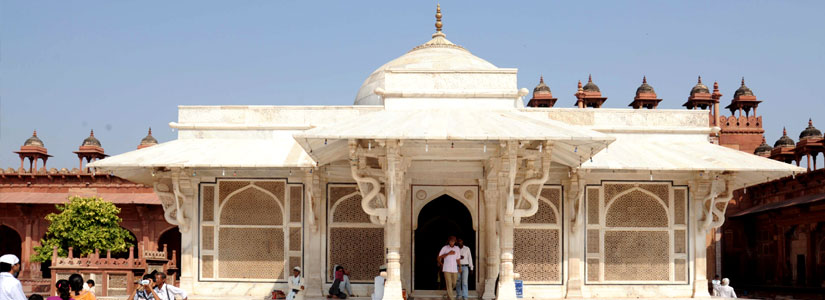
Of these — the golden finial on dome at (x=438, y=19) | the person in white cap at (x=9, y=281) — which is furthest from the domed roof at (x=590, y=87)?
the person in white cap at (x=9, y=281)

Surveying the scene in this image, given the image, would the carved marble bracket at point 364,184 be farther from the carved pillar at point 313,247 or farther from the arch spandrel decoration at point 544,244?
the arch spandrel decoration at point 544,244

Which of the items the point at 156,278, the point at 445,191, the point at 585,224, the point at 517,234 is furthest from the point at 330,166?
the point at 156,278

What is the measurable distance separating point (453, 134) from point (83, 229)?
19.6 metres

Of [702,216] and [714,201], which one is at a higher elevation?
[714,201]

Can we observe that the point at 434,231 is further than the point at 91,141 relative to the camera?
No

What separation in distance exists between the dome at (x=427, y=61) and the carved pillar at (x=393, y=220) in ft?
20.7

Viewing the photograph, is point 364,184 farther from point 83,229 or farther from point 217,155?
point 83,229

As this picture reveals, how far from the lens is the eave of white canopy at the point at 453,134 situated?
12.0 m

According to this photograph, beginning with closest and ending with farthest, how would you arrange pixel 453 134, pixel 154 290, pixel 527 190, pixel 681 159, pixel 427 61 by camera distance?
pixel 154 290 < pixel 453 134 < pixel 527 190 < pixel 681 159 < pixel 427 61

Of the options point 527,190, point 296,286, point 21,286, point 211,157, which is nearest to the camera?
point 21,286

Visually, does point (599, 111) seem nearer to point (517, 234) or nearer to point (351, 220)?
point (517, 234)

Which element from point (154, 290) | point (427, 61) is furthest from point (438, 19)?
point (154, 290)

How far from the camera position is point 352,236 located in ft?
50.9

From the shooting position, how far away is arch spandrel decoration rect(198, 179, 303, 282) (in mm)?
15555
